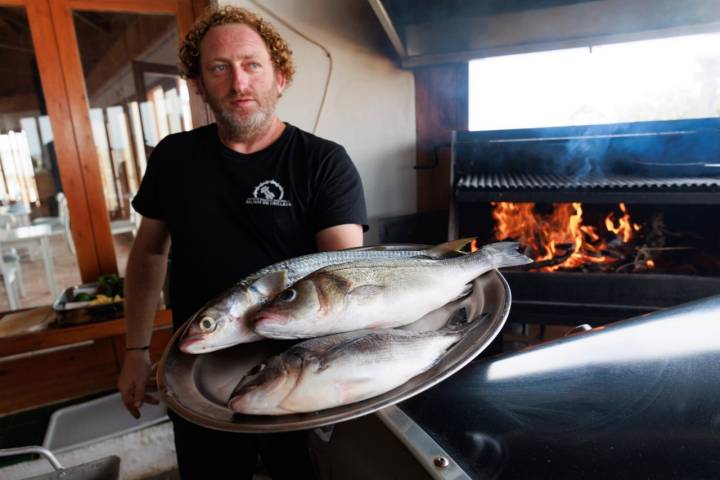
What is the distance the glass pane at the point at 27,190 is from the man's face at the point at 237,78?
170 cm

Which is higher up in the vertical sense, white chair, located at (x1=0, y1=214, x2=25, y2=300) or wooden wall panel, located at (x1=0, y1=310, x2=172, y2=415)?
white chair, located at (x1=0, y1=214, x2=25, y2=300)

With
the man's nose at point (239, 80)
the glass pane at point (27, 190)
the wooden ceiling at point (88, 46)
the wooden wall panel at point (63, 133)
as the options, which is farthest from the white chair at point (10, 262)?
the man's nose at point (239, 80)

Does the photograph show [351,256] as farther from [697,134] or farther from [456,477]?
[697,134]

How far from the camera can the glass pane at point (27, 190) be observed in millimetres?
2354

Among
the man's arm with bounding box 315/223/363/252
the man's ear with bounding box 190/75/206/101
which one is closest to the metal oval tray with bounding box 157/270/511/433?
the man's arm with bounding box 315/223/363/252

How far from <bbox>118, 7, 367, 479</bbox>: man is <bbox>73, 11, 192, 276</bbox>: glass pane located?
1.42 m

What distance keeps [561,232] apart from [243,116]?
2.04 m

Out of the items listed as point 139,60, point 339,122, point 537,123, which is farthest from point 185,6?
point 537,123

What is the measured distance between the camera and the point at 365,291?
2.15ft

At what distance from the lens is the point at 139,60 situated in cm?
264

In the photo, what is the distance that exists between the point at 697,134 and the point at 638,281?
90 centimetres

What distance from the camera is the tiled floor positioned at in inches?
107

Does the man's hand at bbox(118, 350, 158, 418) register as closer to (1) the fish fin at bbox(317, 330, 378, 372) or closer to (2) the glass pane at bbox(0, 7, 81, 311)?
(1) the fish fin at bbox(317, 330, 378, 372)

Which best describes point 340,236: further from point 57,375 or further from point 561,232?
point 57,375
